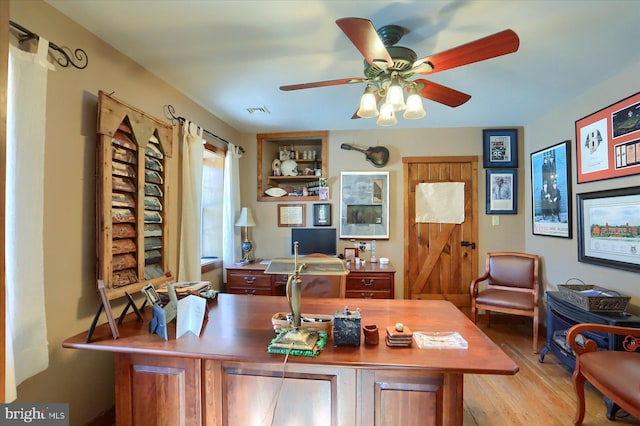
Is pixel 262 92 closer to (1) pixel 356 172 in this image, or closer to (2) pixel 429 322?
(1) pixel 356 172

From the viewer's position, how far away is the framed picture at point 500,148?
3598 millimetres

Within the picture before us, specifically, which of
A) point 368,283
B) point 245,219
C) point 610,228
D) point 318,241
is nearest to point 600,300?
point 610,228

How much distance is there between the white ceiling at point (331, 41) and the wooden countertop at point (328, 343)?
1.65 meters

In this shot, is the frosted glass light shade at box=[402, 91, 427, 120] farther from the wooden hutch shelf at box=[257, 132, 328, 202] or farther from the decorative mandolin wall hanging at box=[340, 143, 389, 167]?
the wooden hutch shelf at box=[257, 132, 328, 202]

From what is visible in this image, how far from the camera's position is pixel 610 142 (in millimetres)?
2414

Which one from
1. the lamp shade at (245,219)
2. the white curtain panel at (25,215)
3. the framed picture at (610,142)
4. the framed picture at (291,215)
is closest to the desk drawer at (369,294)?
the framed picture at (291,215)

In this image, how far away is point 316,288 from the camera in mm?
2252

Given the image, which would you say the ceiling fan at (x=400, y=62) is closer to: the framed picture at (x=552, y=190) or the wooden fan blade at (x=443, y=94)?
the wooden fan blade at (x=443, y=94)

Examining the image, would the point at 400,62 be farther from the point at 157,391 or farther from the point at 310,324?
the point at 157,391

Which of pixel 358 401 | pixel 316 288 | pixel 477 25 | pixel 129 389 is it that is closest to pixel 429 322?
pixel 358 401

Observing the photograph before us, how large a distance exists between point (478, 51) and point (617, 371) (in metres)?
1.88

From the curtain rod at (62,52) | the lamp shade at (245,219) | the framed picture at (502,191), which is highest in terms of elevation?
the curtain rod at (62,52)

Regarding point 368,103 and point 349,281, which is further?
point 349,281

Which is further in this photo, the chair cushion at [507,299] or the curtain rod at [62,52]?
the chair cushion at [507,299]
